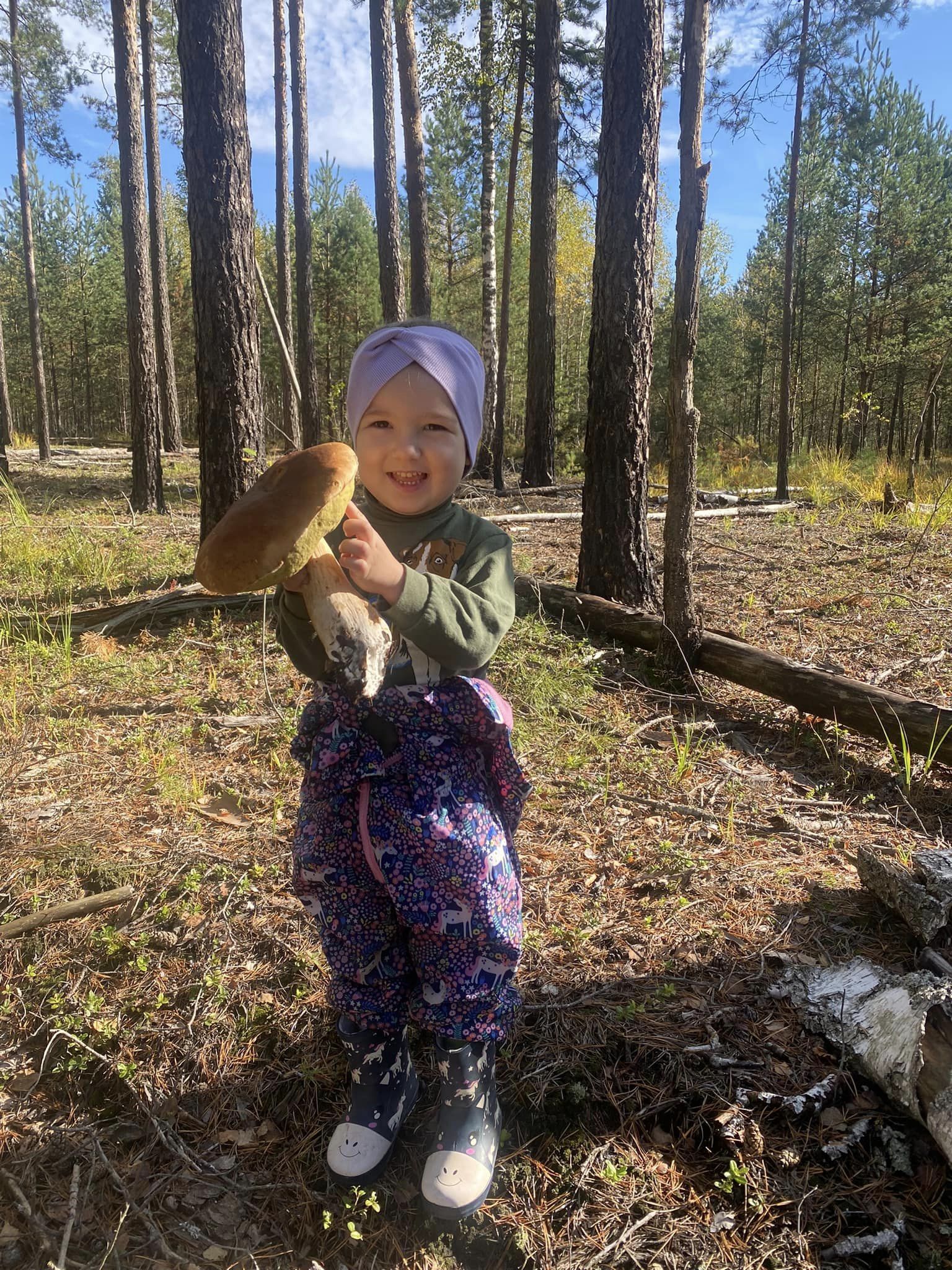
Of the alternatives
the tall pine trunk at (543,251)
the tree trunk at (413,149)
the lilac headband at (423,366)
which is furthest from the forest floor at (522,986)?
the tree trunk at (413,149)

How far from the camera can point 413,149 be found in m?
10.6

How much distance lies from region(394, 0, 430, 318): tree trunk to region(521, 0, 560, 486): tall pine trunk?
5.76ft

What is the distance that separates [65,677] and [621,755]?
3.03 meters

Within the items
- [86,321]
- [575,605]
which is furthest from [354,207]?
[575,605]

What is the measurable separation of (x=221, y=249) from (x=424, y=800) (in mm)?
4909

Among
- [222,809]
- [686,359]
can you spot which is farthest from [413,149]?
[222,809]

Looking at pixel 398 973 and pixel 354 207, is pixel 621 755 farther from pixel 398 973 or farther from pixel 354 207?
pixel 354 207

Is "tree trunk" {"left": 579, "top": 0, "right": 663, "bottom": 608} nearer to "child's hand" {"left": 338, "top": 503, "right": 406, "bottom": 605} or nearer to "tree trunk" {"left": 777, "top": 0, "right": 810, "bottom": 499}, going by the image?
"child's hand" {"left": 338, "top": 503, "right": 406, "bottom": 605}

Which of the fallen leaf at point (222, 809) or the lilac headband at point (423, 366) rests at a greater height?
the lilac headband at point (423, 366)

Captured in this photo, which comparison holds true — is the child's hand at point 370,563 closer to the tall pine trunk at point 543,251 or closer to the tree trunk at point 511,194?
the tall pine trunk at point 543,251

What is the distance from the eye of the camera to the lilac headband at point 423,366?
140 centimetres

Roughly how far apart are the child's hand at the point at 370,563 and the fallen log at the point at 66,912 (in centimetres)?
162

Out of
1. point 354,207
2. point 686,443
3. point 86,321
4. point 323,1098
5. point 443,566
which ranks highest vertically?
point 354,207

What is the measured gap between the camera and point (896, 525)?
789cm
